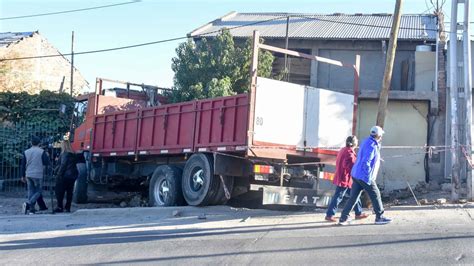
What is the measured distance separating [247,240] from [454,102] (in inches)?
238

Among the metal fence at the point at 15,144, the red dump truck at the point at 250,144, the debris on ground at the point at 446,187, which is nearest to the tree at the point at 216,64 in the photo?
the metal fence at the point at 15,144

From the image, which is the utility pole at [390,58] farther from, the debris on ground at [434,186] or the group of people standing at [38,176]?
the group of people standing at [38,176]

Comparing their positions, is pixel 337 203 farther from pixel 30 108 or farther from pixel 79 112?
pixel 30 108

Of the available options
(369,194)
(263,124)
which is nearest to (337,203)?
(369,194)

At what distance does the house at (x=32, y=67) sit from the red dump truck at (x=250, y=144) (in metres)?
15.1

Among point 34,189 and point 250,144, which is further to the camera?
point 34,189

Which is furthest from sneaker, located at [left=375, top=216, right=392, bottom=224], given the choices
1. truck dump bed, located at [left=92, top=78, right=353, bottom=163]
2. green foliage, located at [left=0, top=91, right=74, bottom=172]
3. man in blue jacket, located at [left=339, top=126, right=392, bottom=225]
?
green foliage, located at [left=0, top=91, right=74, bottom=172]

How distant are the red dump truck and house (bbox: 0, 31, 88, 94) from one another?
49.6 ft

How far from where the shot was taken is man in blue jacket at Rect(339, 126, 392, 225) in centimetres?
925

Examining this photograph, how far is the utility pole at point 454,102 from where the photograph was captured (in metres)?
12.3

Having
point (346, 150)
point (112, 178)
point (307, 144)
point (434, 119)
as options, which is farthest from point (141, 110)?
point (434, 119)

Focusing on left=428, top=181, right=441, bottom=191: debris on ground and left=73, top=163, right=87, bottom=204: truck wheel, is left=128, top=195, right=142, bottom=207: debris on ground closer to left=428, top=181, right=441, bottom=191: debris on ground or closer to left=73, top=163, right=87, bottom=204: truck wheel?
left=73, top=163, right=87, bottom=204: truck wheel

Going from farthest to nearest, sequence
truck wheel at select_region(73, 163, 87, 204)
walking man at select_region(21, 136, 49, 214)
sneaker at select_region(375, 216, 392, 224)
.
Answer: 1. truck wheel at select_region(73, 163, 87, 204)
2. walking man at select_region(21, 136, 49, 214)
3. sneaker at select_region(375, 216, 392, 224)

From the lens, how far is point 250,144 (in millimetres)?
10773
